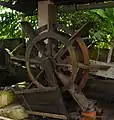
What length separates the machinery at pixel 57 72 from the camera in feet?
11.4

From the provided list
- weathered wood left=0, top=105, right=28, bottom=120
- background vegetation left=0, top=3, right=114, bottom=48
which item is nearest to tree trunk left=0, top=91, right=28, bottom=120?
weathered wood left=0, top=105, right=28, bottom=120

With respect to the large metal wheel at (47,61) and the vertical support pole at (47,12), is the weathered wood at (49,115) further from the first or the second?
the vertical support pole at (47,12)

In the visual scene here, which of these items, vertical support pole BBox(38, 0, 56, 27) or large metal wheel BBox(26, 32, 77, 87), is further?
vertical support pole BBox(38, 0, 56, 27)

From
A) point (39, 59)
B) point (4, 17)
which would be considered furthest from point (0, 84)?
point (4, 17)

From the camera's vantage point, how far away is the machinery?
3.49 m

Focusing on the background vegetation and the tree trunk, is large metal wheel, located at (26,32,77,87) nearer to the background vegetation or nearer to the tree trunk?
the tree trunk

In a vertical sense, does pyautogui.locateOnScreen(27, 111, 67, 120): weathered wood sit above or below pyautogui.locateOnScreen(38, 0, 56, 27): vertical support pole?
below

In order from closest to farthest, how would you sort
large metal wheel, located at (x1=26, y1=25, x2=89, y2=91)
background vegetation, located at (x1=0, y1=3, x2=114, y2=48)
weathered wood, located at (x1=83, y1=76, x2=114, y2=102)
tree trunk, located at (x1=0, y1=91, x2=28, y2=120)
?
1. large metal wheel, located at (x1=26, y1=25, x2=89, y2=91)
2. tree trunk, located at (x1=0, y1=91, x2=28, y2=120)
3. weathered wood, located at (x1=83, y1=76, x2=114, y2=102)
4. background vegetation, located at (x1=0, y1=3, x2=114, y2=48)

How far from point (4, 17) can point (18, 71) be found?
318cm

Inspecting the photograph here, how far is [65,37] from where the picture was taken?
3543 millimetres

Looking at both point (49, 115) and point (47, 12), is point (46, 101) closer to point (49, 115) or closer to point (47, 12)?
point (49, 115)

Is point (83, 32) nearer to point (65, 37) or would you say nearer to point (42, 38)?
point (65, 37)

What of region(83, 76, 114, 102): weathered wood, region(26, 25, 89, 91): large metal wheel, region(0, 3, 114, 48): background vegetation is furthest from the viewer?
region(0, 3, 114, 48): background vegetation

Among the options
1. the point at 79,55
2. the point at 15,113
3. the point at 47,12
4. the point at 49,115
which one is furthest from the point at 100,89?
the point at 47,12
